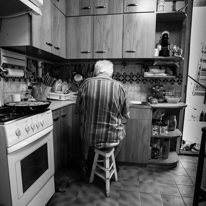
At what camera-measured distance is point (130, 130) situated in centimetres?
209

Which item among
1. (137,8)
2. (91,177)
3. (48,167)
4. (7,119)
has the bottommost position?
(91,177)

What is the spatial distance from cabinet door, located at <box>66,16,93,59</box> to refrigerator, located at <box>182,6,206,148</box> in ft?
4.85

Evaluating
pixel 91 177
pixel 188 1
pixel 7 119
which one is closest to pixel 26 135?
pixel 7 119

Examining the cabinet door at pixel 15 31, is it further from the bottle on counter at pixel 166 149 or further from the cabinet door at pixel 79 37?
the bottle on counter at pixel 166 149

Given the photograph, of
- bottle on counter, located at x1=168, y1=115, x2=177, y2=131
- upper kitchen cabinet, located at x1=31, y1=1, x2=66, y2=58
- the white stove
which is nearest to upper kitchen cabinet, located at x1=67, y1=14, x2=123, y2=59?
upper kitchen cabinet, located at x1=31, y1=1, x2=66, y2=58

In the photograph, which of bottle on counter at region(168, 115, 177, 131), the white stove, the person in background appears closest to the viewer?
the white stove

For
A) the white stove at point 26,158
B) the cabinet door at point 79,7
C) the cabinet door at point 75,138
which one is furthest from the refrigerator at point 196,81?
the white stove at point 26,158

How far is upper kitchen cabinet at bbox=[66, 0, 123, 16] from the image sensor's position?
2160mm

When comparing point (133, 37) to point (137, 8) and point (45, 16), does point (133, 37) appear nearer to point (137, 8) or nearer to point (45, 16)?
point (137, 8)

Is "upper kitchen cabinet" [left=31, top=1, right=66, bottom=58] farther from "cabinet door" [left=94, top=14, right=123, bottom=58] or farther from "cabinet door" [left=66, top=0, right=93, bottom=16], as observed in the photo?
"cabinet door" [left=94, top=14, right=123, bottom=58]

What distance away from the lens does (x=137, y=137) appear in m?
2.09

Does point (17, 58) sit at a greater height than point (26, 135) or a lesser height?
greater

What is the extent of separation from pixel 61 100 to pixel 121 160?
1125mm

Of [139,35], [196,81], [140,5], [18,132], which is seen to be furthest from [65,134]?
[196,81]
